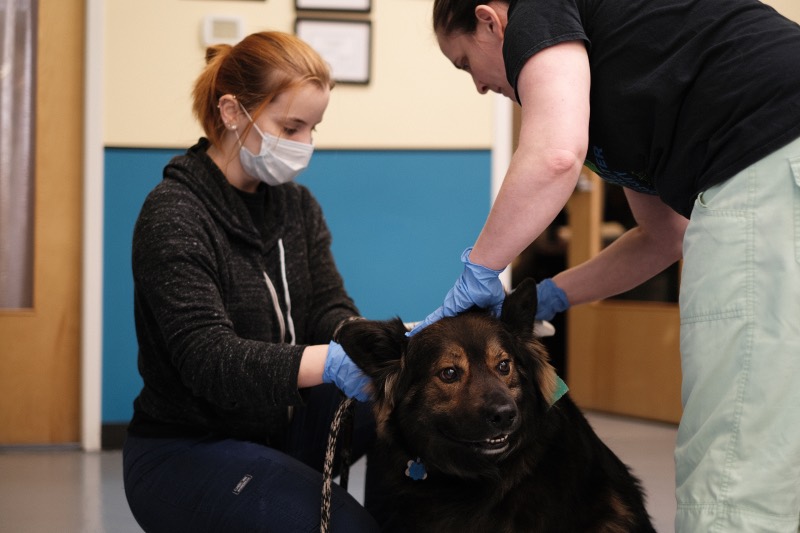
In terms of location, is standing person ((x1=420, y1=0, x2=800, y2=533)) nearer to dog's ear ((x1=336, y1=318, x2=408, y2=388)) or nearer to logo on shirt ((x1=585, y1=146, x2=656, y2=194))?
logo on shirt ((x1=585, y1=146, x2=656, y2=194))

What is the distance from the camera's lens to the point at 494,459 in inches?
67.2

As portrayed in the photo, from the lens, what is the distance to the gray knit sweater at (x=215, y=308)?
5.67 ft

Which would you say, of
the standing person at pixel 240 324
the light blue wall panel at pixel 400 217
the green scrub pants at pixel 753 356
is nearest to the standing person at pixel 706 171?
the green scrub pants at pixel 753 356

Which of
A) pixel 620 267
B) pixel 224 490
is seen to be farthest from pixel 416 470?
pixel 620 267

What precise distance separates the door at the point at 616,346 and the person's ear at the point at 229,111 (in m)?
3.17

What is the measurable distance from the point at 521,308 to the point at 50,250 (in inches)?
113

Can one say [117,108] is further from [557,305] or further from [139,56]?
[557,305]

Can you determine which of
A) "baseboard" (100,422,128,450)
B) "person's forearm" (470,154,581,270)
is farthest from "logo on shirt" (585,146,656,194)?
"baseboard" (100,422,128,450)

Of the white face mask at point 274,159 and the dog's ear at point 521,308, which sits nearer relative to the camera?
the dog's ear at point 521,308

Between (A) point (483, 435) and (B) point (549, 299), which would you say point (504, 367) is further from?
(B) point (549, 299)

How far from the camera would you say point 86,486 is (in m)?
3.28

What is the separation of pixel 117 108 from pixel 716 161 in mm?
3120

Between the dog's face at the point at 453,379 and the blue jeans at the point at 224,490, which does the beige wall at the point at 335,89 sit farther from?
the dog's face at the point at 453,379

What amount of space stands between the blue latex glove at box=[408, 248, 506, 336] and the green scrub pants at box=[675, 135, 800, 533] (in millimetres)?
398
